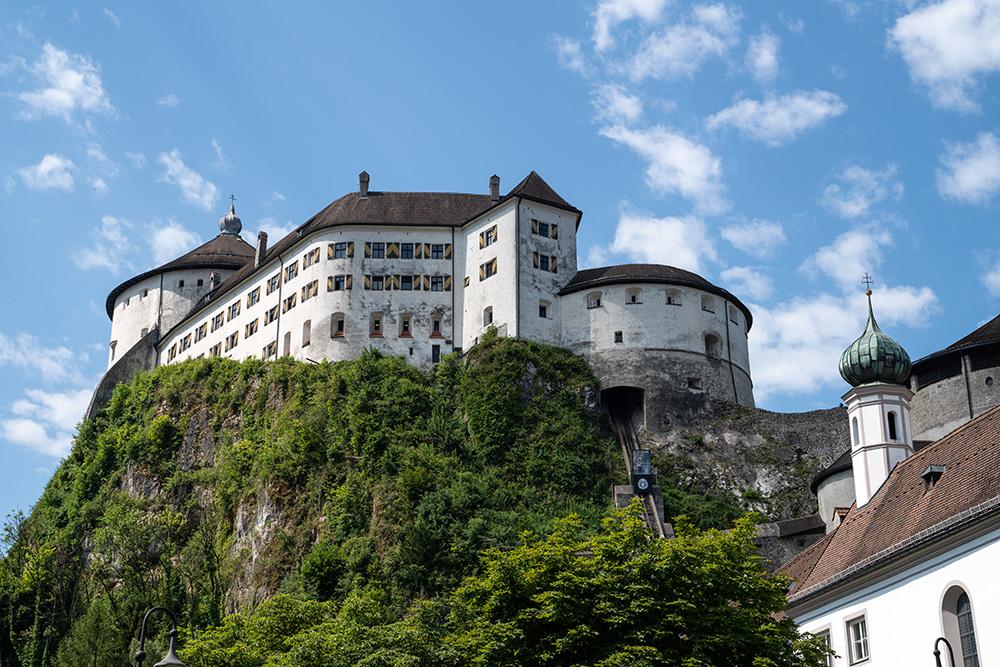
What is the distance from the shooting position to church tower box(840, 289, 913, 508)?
5038 cm

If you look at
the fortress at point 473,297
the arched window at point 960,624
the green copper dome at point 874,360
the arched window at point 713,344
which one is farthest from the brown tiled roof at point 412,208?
the arched window at point 960,624

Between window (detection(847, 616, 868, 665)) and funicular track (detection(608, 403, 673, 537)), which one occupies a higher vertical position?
funicular track (detection(608, 403, 673, 537))

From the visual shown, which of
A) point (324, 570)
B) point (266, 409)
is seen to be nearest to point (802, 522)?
point (324, 570)

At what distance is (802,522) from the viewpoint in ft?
221

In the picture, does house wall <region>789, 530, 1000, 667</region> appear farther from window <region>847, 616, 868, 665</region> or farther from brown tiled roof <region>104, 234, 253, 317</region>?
brown tiled roof <region>104, 234, 253, 317</region>

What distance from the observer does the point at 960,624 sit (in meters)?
37.0

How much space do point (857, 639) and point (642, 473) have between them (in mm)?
32930

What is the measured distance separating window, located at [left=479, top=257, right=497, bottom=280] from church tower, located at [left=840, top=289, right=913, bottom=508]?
115 ft

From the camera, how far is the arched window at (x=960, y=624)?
36.3 metres

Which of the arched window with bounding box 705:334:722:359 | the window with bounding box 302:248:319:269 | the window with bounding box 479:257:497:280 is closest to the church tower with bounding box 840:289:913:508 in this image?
the arched window with bounding box 705:334:722:359

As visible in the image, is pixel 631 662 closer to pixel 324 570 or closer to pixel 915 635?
pixel 915 635

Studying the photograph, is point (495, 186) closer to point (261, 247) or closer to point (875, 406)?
point (261, 247)

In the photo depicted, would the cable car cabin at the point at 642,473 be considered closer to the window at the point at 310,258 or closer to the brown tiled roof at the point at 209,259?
the window at the point at 310,258

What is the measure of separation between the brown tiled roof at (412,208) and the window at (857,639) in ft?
160
